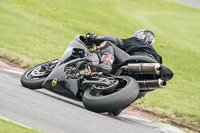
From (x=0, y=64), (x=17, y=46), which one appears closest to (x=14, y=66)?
(x=0, y=64)

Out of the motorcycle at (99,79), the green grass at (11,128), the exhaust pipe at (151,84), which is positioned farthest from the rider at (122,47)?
the green grass at (11,128)

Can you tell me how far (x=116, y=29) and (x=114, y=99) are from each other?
43.4 ft

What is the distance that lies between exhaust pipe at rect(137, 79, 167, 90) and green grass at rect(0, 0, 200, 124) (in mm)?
2394

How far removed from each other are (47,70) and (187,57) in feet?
33.4

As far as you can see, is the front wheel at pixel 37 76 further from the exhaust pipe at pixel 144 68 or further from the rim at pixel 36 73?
the exhaust pipe at pixel 144 68

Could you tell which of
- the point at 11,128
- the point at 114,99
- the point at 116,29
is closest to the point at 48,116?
the point at 11,128

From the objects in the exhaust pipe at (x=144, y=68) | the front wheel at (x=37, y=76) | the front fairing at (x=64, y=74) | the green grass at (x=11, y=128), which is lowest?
the front wheel at (x=37, y=76)

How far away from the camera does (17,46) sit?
452 inches

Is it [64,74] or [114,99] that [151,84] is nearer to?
[114,99]

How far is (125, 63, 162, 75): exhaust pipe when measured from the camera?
16.7ft

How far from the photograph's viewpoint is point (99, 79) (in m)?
5.28

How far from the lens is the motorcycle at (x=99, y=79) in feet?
15.9

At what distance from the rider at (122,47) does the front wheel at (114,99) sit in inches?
22.9

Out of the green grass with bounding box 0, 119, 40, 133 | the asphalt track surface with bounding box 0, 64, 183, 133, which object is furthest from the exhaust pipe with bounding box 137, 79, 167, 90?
the green grass with bounding box 0, 119, 40, 133
